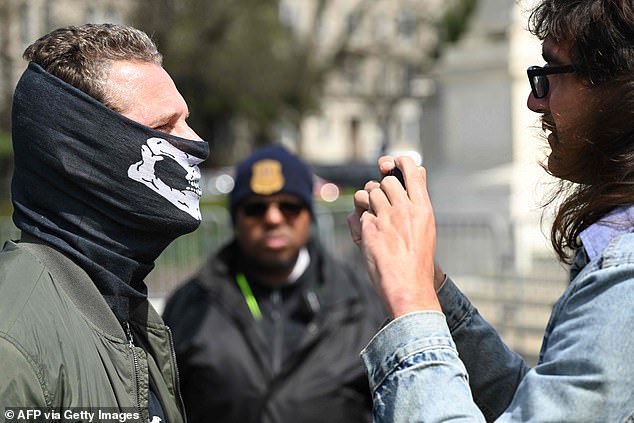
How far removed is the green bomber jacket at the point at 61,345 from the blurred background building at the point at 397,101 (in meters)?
1.03

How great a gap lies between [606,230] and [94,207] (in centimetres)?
106

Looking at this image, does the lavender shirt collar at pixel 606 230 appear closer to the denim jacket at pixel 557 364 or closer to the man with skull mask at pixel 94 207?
the denim jacket at pixel 557 364

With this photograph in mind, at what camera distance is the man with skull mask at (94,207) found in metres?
1.93

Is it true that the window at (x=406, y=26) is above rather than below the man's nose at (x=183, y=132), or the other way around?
above

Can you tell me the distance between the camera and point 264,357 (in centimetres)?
399

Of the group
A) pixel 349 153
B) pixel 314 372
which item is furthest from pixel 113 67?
pixel 349 153

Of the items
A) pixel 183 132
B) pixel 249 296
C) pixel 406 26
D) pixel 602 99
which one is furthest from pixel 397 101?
pixel 602 99

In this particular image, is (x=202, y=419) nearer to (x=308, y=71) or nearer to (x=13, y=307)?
(x=13, y=307)

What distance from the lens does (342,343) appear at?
13.3 ft

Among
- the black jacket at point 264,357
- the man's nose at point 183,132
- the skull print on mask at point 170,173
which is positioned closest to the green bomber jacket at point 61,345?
the skull print on mask at point 170,173

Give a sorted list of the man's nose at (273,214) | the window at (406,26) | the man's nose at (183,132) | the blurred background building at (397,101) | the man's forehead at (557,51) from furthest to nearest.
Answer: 1. the window at (406,26)
2. the blurred background building at (397,101)
3. the man's nose at (273,214)
4. the man's nose at (183,132)
5. the man's forehead at (557,51)

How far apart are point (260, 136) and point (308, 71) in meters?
7.32

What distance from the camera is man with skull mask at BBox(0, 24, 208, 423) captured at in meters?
1.93

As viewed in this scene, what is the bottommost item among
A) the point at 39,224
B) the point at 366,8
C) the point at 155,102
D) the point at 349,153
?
the point at 349,153
